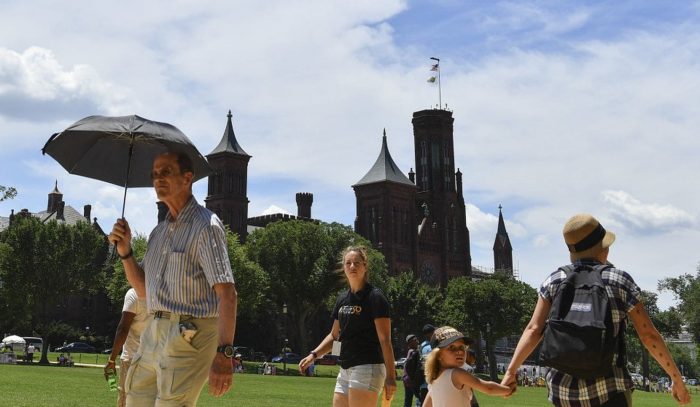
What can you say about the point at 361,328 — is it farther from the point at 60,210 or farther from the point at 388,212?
the point at 60,210

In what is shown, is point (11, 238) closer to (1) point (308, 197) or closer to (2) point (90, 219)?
(2) point (90, 219)

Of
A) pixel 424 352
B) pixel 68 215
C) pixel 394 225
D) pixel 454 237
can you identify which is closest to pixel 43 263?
pixel 68 215

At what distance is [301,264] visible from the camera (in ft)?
250

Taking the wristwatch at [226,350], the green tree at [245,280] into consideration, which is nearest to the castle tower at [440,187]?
the green tree at [245,280]

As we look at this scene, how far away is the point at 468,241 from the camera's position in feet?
386

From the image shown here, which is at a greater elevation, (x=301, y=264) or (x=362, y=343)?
(x=301, y=264)

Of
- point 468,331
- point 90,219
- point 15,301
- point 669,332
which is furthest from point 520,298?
point 90,219

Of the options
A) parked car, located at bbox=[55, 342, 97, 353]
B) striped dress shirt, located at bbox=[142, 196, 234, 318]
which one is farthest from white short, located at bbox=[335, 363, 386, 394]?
parked car, located at bbox=[55, 342, 97, 353]

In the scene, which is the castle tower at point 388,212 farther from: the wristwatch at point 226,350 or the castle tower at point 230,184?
the wristwatch at point 226,350

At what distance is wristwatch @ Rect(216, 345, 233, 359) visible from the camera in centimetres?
498

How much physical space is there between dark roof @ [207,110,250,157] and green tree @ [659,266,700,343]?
178 ft

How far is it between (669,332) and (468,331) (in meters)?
26.8

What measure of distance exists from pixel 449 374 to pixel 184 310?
100 inches

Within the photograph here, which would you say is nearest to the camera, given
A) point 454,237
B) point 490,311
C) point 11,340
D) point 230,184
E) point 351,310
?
point 351,310
